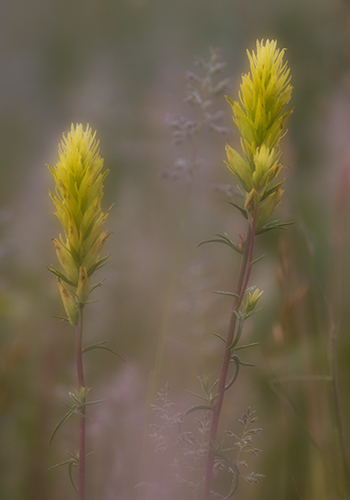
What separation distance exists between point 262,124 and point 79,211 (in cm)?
13

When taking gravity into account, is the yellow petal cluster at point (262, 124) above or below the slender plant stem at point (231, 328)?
above

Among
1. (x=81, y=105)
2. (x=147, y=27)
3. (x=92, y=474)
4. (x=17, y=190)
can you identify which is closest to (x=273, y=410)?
(x=92, y=474)

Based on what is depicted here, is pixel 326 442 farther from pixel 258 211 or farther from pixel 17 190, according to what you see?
pixel 17 190

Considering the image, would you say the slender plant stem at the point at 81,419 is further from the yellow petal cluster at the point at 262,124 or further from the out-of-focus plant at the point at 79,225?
the yellow petal cluster at the point at 262,124

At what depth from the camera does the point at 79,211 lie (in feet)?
0.98

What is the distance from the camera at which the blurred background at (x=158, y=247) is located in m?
0.73

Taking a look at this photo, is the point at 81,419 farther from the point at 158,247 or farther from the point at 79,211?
the point at 158,247

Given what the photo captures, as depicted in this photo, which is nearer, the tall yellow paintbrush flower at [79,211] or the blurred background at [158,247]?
the tall yellow paintbrush flower at [79,211]

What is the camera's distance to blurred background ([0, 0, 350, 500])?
728 millimetres

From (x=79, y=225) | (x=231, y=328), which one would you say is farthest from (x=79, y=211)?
(x=231, y=328)

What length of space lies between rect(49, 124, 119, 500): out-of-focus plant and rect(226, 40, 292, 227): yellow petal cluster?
0.09 meters

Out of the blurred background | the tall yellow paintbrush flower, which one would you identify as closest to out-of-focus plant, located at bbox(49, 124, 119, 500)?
the tall yellow paintbrush flower

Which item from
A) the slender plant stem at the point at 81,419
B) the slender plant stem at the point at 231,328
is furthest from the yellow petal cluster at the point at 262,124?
the slender plant stem at the point at 81,419

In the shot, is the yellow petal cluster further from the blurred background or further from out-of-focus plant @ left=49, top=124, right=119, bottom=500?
the blurred background
